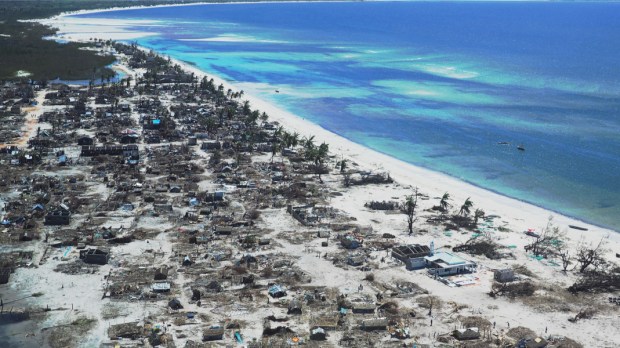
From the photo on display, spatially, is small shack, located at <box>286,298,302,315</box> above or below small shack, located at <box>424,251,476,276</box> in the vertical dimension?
below

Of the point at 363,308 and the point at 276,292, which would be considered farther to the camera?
the point at 276,292

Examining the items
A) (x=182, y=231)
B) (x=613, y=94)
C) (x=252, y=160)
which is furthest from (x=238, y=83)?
(x=182, y=231)

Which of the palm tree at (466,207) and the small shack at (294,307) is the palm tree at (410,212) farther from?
the small shack at (294,307)

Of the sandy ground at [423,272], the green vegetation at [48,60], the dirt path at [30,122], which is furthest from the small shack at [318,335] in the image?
the green vegetation at [48,60]

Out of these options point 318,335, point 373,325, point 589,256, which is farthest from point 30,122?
point 589,256

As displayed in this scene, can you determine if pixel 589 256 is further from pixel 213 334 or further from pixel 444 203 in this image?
pixel 213 334

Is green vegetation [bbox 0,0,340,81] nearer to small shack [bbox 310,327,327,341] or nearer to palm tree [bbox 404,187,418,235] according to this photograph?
palm tree [bbox 404,187,418,235]

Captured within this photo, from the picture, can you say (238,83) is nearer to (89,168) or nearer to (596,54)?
(89,168)

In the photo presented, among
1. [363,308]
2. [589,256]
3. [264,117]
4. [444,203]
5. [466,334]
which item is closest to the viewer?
[466,334]

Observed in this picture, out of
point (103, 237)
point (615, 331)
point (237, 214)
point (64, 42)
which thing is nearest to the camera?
point (615, 331)

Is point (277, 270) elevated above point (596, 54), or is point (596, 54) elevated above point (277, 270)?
point (596, 54)

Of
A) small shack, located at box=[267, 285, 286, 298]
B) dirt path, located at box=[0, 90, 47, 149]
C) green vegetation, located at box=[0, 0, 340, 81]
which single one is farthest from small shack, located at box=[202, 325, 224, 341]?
green vegetation, located at box=[0, 0, 340, 81]
